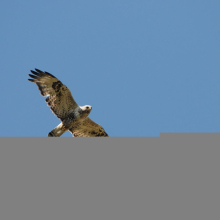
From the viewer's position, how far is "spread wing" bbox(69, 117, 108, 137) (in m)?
11.3

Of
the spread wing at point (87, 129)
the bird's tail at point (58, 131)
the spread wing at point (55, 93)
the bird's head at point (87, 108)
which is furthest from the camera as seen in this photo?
the spread wing at point (87, 129)

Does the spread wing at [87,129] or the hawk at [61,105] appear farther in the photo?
the spread wing at [87,129]

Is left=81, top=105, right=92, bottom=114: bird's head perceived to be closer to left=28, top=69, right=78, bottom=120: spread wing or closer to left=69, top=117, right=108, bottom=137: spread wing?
left=28, top=69, right=78, bottom=120: spread wing

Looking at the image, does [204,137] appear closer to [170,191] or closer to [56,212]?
[170,191]

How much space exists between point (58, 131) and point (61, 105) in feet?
2.53

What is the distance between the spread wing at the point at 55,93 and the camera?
10.0 meters

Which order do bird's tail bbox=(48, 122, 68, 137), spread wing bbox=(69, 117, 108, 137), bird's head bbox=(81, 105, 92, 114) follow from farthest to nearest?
spread wing bbox=(69, 117, 108, 137) < bird's head bbox=(81, 105, 92, 114) < bird's tail bbox=(48, 122, 68, 137)

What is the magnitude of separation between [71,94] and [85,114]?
75 centimetres

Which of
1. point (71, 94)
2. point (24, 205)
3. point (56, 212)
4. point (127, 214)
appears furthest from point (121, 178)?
point (71, 94)

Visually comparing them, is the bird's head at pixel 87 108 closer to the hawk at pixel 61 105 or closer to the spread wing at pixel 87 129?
the hawk at pixel 61 105

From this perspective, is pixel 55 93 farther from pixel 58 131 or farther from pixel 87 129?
pixel 87 129

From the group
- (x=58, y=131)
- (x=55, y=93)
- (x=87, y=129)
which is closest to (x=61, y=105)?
(x=55, y=93)

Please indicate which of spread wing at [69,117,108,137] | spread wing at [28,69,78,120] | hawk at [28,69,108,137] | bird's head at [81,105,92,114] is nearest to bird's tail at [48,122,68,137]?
hawk at [28,69,108,137]

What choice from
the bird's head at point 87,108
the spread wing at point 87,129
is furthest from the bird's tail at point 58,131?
the bird's head at point 87,108
